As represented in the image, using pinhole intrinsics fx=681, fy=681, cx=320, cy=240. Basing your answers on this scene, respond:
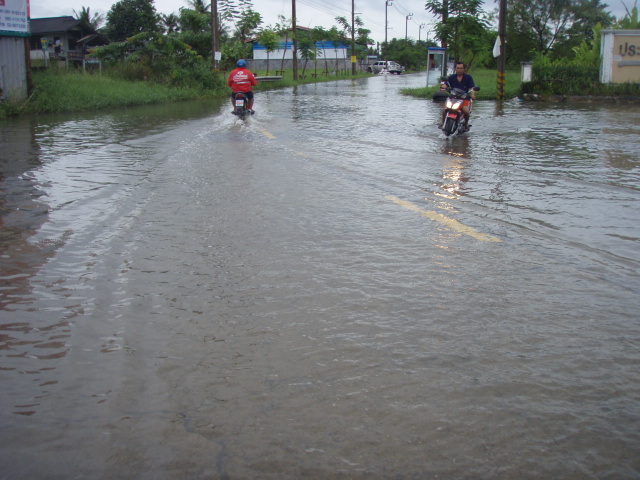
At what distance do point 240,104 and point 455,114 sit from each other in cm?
660

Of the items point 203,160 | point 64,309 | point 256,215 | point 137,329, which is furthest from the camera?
point 203,160

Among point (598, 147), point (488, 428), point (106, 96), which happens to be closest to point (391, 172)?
point (598, 147)

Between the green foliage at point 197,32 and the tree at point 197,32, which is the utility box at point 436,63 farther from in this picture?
the tree at point 197,32

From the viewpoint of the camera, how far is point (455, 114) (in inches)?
558

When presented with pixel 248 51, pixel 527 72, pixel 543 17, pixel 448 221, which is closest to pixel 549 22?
pixel 543 17

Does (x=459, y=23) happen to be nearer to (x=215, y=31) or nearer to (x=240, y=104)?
(x=215, y=31)

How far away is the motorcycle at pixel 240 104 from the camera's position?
1838 centimetres

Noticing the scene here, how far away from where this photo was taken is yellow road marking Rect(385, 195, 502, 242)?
6.04m

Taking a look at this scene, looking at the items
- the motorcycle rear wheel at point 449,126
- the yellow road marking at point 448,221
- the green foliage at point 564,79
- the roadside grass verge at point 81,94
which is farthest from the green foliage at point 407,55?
the yellow road marking at point 448,221

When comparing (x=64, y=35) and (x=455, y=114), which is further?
(x=64, y=35)

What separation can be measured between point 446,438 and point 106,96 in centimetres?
2476

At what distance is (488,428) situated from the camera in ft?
9.39

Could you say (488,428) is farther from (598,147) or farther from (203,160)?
(598,147)

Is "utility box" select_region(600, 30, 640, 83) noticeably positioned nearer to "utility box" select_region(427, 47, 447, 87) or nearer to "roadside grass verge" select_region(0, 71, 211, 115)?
"utility box" select_region(427, 47, 447, 87)
